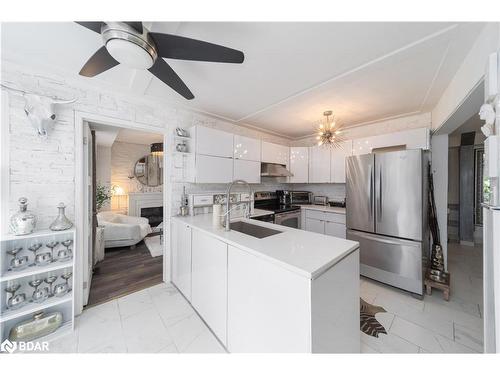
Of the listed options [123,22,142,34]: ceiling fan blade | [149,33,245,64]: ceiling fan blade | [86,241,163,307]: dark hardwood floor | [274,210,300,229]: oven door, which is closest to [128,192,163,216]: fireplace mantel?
[86,241,163,307]: dark hardwood floor

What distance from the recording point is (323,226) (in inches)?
131

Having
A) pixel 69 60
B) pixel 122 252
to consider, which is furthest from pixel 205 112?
pixel 122 252

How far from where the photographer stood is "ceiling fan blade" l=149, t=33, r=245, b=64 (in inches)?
40.7

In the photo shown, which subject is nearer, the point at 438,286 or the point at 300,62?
the point at 300,62

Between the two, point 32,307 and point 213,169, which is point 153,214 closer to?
point 213,169

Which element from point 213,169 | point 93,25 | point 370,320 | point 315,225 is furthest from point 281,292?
point 315,225

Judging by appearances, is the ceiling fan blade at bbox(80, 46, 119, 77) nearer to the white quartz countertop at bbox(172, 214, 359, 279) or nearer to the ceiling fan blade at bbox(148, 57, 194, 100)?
the ceiling fan blade at bbox(148, 57, 194, 100)

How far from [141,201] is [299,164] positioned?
14.2 ft

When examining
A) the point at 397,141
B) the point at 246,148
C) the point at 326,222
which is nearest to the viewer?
the point at 397,141

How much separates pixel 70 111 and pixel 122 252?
8.95ft

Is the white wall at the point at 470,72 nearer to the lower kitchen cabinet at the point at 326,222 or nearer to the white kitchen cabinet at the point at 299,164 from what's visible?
the lower kitchen cabinet at the point at 326,222

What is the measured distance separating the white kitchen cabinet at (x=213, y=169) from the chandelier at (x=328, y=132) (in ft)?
4.68

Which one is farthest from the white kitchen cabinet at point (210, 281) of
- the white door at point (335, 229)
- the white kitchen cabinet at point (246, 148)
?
the white door at point (335, 229)

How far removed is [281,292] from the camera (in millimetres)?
1039
